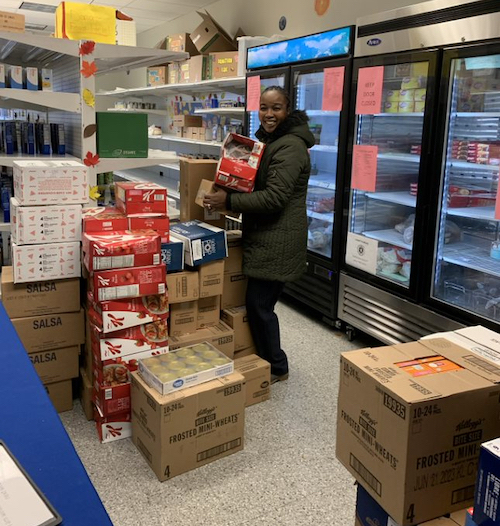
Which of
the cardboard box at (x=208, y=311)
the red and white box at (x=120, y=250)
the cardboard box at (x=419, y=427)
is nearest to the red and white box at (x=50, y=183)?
the red and white box at (x=120, y=250)

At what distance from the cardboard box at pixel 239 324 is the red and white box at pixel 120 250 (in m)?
0.78

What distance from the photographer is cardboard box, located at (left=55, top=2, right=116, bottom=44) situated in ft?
11.1

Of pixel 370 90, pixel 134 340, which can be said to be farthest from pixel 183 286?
pixel 370 90

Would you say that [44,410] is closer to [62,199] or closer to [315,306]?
[62,199]

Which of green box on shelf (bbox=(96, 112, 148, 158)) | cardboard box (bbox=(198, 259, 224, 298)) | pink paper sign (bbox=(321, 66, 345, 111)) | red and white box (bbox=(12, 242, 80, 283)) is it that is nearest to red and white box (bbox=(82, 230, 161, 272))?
red and white box (bbox=(12, 242, 80, 283))

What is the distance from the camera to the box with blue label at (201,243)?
289cm

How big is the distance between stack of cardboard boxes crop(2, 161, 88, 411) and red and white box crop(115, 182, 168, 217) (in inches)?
8.4

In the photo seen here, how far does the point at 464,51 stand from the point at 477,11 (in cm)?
19

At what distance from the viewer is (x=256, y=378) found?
312 centimetres

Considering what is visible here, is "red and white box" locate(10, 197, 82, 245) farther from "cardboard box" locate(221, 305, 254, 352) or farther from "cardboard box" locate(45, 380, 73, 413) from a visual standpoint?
"cardboard box" locate(221, 305, 254, 352)

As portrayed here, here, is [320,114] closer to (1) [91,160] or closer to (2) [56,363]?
(1) [91,160]

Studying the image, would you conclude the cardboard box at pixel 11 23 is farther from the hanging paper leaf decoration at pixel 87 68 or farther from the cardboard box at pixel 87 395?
the cardboard box at pixel 87 395

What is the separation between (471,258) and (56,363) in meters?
2.43

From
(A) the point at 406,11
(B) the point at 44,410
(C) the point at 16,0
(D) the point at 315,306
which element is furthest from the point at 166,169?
(B) the point at 44,410
